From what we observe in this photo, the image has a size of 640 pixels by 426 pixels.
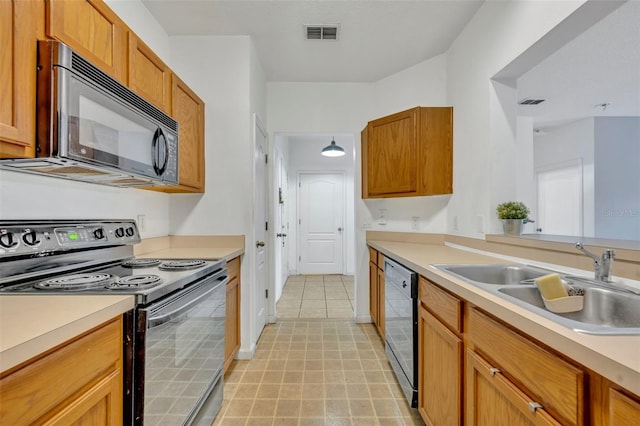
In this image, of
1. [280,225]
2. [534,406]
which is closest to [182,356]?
[534,406]

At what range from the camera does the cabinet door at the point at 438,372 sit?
1.23 m

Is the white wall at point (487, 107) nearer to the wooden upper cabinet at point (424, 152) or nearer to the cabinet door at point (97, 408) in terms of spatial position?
the wooden upper cabinet at point (424, 152)

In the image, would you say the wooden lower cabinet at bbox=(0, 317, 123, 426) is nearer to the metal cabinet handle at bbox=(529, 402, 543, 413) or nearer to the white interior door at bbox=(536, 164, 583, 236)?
the metal cabinet handle at bbox=(529, 402, 543, 413)

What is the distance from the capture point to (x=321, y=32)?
2.36 meters

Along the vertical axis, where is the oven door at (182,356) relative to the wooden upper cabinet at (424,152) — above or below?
below

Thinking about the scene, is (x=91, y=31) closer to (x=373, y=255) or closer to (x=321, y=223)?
(x=373, y=255)

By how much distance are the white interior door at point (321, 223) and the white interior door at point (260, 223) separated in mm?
2500

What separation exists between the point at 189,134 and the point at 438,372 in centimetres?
216

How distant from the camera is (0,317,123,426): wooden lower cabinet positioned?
2.06 ft

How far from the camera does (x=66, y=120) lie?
101 cm

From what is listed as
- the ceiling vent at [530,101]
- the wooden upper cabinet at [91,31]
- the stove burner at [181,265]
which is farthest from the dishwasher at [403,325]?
the ceiling vent at [530,101]

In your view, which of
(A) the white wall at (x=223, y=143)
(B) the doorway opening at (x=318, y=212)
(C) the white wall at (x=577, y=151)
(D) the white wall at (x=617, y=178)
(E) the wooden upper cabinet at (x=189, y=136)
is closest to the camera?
(E) the wooden upper cabinet at (x=189, y=136)

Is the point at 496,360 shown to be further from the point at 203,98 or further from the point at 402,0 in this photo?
the point at 203,98

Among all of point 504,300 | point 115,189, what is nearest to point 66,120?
point 115,189
